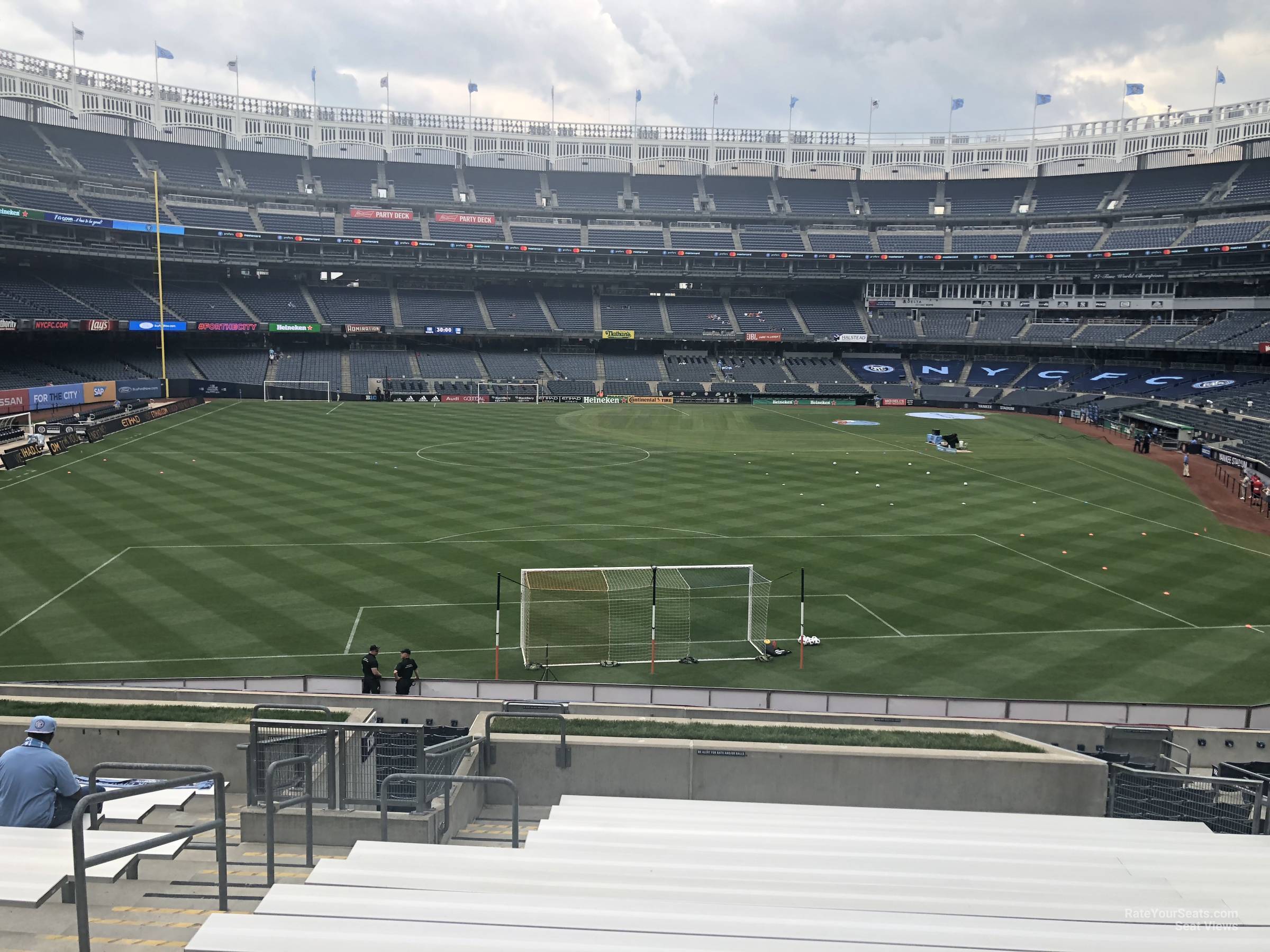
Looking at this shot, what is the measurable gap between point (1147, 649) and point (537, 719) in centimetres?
1976

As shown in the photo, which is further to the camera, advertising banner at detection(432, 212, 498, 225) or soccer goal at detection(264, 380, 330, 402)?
advertising banner at detection(432, 212, 498, 225)

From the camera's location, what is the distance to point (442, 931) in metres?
5.08

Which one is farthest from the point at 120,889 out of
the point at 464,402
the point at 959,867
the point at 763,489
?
the point at 464,402

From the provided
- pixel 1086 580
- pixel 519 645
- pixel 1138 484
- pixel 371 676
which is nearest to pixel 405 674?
pixel 371 676

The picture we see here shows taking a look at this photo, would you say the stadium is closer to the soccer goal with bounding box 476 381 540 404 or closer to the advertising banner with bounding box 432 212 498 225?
the soccer goal with bounding box 476 381 540 404

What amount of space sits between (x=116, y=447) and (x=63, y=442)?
276 cm

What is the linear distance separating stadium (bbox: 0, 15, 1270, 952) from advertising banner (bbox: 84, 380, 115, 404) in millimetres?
2524

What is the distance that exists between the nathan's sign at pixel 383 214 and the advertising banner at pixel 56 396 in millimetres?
43818

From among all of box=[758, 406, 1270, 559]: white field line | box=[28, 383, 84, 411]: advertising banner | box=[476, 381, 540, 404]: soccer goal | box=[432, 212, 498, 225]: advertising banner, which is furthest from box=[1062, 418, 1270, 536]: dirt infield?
box=[28, 383, 84, 411]: advertising banner

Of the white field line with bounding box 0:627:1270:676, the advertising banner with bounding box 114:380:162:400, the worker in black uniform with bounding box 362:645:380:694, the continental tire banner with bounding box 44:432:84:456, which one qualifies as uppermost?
the advertising banner with bounding box 114:380:162:400

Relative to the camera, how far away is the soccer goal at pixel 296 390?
8581cm

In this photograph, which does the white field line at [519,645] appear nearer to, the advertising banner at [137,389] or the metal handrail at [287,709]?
the metal handrail at [287,709]

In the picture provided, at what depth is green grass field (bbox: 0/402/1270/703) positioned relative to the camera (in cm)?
2448

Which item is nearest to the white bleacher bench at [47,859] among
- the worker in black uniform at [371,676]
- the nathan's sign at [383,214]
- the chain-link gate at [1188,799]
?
the worker in black uniform at [371,676]
